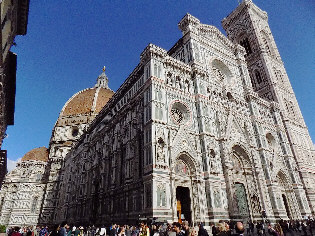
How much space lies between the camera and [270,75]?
3856 cm

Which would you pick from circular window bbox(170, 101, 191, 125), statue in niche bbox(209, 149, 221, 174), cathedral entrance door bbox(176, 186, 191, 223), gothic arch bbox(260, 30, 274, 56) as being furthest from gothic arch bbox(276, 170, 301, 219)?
gothic arch bbox(260, 30, 274, 56)

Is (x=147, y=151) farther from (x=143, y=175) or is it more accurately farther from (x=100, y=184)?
(x=100, y=184)

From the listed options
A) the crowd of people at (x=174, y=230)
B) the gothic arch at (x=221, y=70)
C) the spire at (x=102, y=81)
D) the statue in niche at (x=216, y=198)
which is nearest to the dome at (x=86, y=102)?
the spire at (x=102, y=81)

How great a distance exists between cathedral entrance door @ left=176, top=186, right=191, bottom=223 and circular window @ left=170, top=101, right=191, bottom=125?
20.8ft

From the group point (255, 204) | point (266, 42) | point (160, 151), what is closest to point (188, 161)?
point (160, 151)

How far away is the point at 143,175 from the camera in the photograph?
17391 mm

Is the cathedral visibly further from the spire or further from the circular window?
the spire

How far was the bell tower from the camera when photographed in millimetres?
32625

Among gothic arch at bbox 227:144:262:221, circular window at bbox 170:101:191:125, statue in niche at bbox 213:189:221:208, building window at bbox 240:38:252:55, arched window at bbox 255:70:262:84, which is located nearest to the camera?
statue in niche at bbox 213:189:221:208

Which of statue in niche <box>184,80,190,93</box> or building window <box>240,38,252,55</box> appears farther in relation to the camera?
building window <box>240,38,252,55</box>

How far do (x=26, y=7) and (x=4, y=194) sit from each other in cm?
4194

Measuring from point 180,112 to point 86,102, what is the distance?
44252 mm

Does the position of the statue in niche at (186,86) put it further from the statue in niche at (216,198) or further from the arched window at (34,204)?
the arched window at (34,204)

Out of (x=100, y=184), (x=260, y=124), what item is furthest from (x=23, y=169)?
(x=260, y=124)
